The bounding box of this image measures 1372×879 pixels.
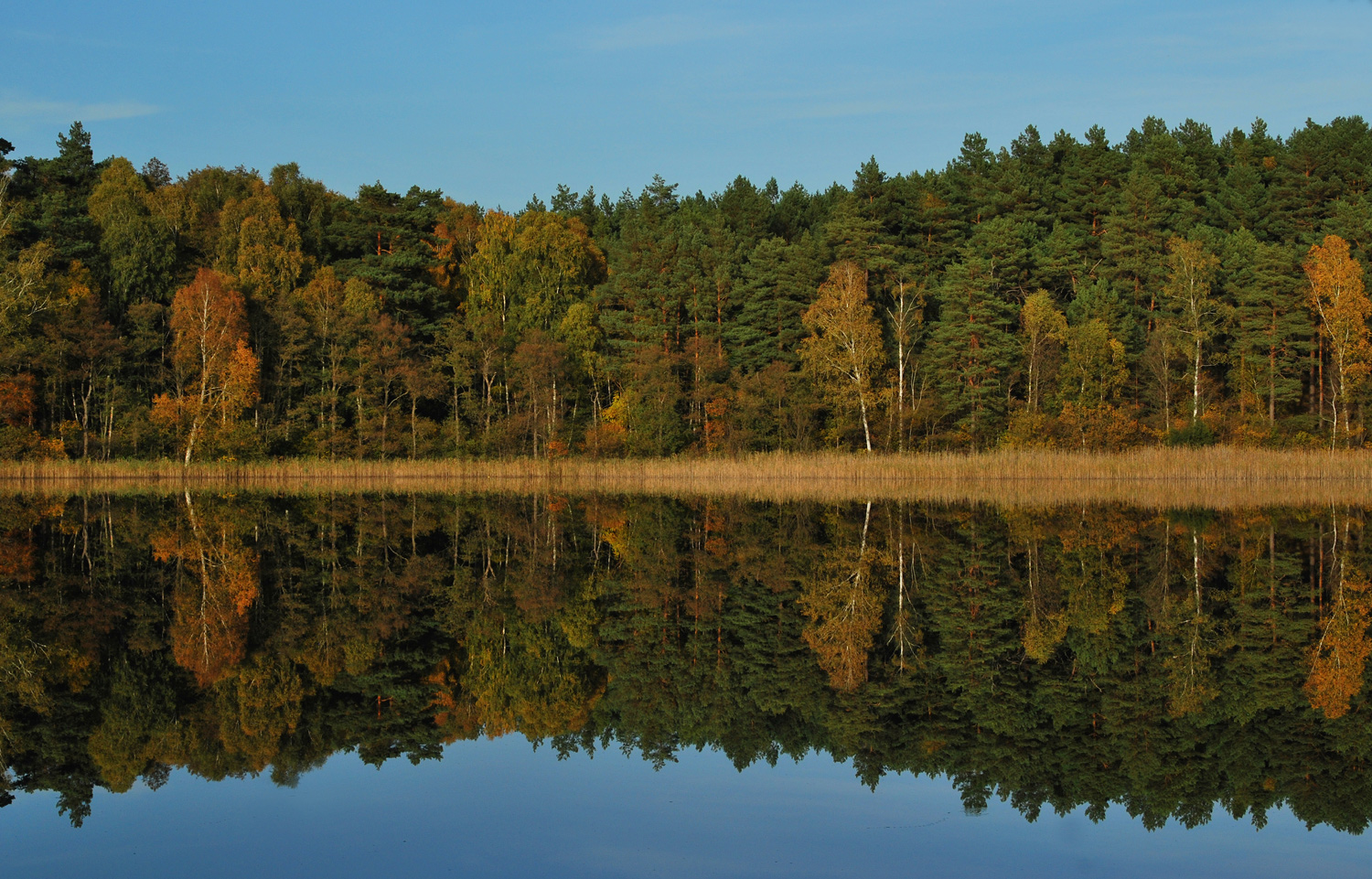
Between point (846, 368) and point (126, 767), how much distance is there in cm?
3835

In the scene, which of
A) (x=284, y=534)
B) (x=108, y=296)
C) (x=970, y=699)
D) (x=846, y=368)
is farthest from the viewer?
(x=108, y=296)

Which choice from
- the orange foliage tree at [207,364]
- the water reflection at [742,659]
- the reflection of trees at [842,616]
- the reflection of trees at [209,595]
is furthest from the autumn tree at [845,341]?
the reflection of trees at [842,616]

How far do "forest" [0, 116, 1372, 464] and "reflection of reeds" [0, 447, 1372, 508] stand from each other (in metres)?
4.41

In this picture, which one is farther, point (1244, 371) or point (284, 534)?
point (1244, 371)

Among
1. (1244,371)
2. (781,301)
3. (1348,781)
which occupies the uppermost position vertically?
(781,301)

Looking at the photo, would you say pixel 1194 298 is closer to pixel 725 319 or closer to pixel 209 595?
pixel 725 319

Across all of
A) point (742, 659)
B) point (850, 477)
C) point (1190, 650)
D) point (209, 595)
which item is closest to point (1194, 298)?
point (850, 477)

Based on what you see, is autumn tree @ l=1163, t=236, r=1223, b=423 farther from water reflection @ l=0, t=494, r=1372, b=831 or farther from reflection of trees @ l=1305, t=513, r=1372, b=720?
reflection of trees @ l=1305, t=513, r=1372, b=720

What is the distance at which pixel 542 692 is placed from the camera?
9094 mm

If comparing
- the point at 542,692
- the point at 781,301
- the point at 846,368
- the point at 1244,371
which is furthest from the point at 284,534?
the point at 1244,371

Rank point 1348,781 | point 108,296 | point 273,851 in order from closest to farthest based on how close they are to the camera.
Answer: point 273,851, point 1348,781, point 108,296

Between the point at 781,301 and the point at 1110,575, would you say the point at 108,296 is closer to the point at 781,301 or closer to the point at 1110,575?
the point at 781,301

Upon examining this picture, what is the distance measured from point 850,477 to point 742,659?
2665 centimetres

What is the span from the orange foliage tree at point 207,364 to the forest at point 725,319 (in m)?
0.14
